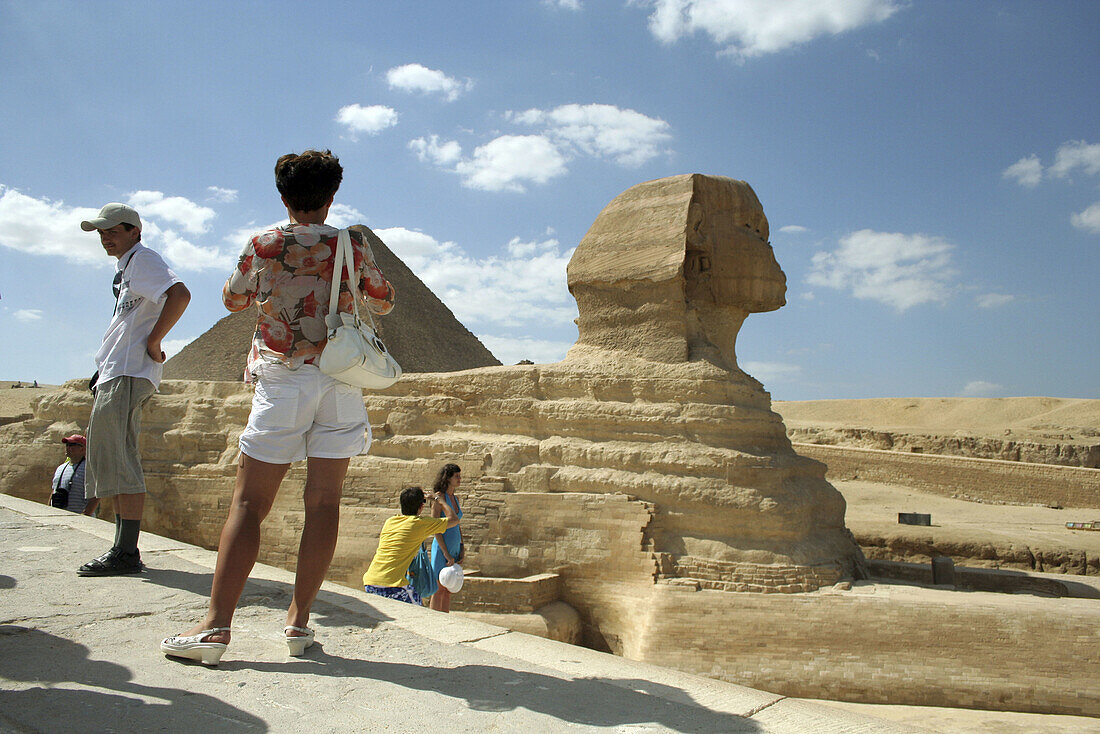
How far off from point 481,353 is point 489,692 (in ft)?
53.6

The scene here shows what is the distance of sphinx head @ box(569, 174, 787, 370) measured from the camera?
6.70 metres

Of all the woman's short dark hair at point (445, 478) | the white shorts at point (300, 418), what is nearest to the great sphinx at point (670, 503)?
the woman's short dark hair at point (445, 478)

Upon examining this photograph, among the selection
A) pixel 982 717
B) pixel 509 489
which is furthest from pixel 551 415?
pixel 982 717

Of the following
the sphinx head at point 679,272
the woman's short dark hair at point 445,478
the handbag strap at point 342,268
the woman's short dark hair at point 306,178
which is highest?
the sphinx head at point 679,272

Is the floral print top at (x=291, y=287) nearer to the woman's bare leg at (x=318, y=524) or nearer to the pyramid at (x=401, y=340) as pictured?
the woman's bare leg at (x=318, y=524)

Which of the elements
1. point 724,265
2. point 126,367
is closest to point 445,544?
point 126,367

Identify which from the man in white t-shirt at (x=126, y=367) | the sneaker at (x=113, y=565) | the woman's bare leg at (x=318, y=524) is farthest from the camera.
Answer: the man in white t-shirt at (x=126, y=367)

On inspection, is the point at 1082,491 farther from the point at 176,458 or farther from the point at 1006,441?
the point at 176,458

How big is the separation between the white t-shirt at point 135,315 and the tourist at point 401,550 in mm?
1744

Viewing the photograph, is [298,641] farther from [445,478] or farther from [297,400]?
[445,478]

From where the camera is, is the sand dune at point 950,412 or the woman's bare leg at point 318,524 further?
the sand dune at point 950,412

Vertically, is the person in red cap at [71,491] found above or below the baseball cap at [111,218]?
below

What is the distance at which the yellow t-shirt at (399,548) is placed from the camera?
14.9 feet

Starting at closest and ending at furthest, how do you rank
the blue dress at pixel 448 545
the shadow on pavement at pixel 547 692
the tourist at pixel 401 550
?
the shadow on pavement at pixel 547 692 → the tourist at pixel 401 550 → the blue dress at pixel 448 545
